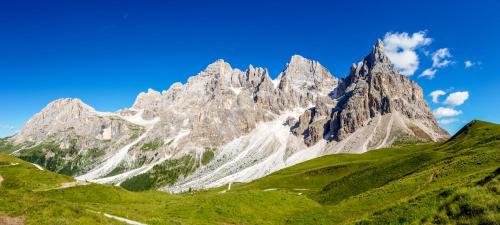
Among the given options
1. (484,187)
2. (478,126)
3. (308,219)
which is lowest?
(308,219)

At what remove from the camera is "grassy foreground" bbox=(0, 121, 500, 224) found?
24422mm

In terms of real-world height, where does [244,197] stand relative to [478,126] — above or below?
below

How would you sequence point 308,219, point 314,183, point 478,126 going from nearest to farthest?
point 308,219 → point 478,126 → point 314,183

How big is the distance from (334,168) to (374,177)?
52.3 meters

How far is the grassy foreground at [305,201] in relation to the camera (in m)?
24.4

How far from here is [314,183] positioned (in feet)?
400

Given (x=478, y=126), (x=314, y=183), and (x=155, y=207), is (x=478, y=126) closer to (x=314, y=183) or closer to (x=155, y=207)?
(x=314, y=183)

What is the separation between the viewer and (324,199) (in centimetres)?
7806

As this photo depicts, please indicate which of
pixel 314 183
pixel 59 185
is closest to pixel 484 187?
pixel 59 185

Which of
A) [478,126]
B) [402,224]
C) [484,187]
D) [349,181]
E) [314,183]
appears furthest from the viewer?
[314,183]

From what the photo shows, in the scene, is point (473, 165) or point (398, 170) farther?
point (398, 170)

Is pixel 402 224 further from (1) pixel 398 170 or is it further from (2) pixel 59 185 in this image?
(1) pixel 398 170

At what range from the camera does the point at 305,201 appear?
200ft

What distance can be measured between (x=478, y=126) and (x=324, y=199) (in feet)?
218
